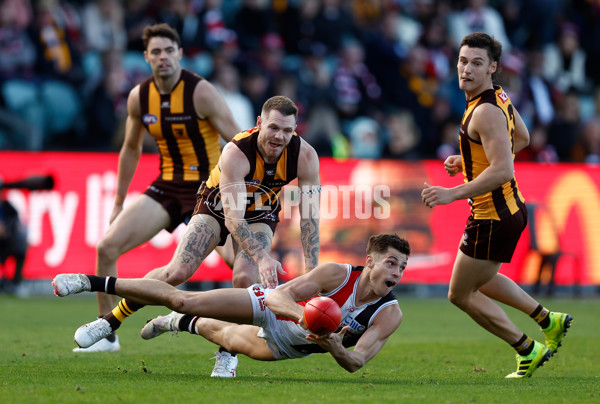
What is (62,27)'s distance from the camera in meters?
16.8

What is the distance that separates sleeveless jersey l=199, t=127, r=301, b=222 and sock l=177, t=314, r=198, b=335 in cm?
102

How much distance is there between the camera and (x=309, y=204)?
7.86 metres

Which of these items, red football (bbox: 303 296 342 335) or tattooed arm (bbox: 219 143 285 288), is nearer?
red football (bbox: 303 296 342 335)

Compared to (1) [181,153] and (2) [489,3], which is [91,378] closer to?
(1) [181,153]

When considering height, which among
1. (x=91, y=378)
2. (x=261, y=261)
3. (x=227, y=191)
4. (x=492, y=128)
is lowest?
(x=91, y=378)

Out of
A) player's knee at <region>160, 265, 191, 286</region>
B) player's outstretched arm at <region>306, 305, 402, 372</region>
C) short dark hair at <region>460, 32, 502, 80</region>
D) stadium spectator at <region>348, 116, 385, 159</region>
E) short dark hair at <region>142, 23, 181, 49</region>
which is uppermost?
→ short dark hair at <region>142, 23, 181, 49</region>

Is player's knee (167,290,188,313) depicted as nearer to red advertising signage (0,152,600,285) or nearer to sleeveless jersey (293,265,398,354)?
sleeveless jersey (293,265,398,354)

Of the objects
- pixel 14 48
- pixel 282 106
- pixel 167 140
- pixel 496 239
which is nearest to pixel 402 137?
pixel 14 48

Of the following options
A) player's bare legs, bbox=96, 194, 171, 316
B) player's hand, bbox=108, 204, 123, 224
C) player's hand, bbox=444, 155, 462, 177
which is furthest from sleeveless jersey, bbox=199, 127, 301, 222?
player's hand, bbox=108, 204, 123, 224

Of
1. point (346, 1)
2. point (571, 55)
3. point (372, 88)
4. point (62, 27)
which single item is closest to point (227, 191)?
point (62, 27)

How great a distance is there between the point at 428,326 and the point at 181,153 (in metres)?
4.70

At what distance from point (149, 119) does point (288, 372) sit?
3109 millimetres

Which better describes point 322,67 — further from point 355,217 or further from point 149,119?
point 149,119

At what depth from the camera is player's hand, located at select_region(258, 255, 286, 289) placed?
283 inches
